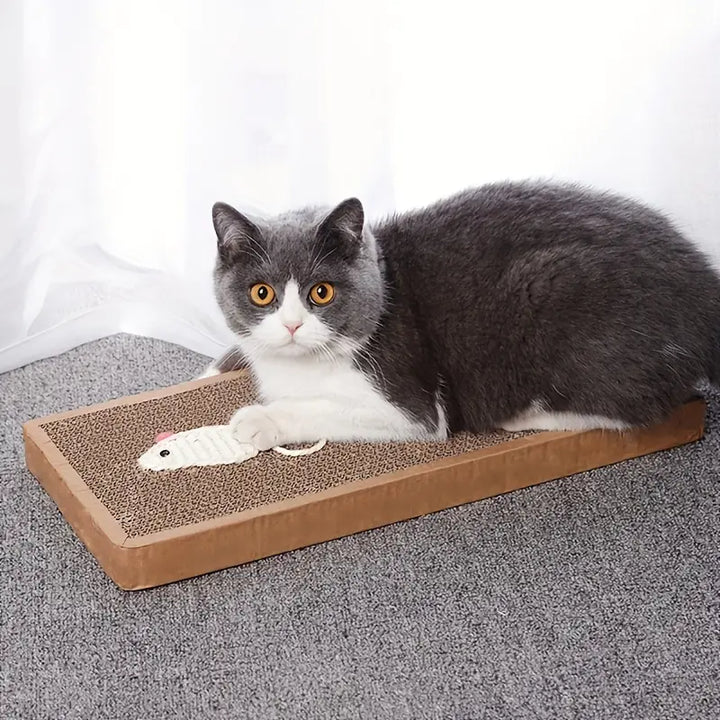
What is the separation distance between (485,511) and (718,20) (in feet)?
2.83

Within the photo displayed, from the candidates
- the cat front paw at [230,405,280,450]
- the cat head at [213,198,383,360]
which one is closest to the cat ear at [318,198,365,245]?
the cat head at [213,198,383,360]

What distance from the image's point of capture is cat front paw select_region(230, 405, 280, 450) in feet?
5.45

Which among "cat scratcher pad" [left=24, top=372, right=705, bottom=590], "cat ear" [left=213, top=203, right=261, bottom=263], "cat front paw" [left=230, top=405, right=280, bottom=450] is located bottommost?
"cat scratcher pad" [left=24, top=372, right=705, bottom=590]

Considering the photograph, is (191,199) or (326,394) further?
(191,199)

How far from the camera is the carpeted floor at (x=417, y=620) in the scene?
51.5 inches

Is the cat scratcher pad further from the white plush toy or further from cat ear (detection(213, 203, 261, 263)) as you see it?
cat ear (detection(213, 203, 261, 263))

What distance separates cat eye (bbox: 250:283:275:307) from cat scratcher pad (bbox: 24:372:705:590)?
0.23 meters

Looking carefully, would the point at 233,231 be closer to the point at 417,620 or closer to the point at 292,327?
the point at 292,327

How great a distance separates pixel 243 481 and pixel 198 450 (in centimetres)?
11

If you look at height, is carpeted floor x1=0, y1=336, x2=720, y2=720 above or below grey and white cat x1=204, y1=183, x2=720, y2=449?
below

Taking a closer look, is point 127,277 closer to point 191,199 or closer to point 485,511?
point 191,199

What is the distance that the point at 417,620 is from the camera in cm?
143

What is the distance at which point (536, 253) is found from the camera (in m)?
1.65

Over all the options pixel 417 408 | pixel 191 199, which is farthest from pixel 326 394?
pixel 191 199
